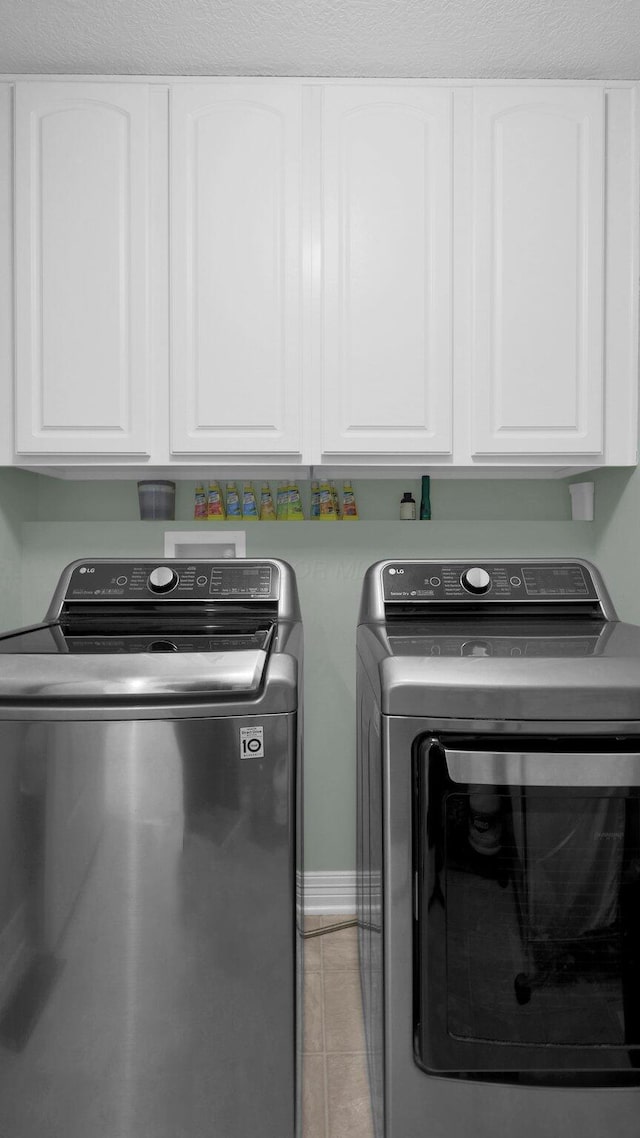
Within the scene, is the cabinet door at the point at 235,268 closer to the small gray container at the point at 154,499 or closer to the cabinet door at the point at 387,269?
the cabinet door at the point at 387,269

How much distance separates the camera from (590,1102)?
113cm

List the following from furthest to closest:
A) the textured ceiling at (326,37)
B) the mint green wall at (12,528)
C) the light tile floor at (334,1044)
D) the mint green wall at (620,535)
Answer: the mint green wall at (12,528)
the mint green wall at (620,535)
the textured ceiling at (326,37)
the light tile floor at (334,1044)

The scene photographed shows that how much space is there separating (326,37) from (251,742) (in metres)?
1.70

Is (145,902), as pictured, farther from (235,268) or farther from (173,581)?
(235,268)

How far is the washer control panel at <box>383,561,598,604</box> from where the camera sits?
70.9 inches

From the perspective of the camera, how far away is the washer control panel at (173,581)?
71.7 inches

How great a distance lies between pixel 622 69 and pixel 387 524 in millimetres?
1381

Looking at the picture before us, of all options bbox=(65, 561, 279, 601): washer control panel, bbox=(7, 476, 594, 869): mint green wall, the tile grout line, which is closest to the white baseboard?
bbox=(7, 476, 594, 869): mint green wall

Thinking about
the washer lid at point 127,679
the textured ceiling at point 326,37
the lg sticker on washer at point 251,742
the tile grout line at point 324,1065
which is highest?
the textured ceiling at point 326,37

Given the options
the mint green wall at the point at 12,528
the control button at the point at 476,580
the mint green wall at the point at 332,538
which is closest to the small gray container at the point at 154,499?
the mint green wall at the point at 332,538

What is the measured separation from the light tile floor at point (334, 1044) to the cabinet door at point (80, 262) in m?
1.62

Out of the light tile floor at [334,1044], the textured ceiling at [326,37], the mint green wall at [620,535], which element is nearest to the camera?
the light tile floor at [334,1044]

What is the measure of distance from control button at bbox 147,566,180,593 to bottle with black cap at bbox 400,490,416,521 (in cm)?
76

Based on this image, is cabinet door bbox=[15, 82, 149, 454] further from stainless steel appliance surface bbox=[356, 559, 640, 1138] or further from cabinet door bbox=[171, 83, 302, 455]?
stainless steel appliance surface bbox=[356, 559, 640, 1138]
